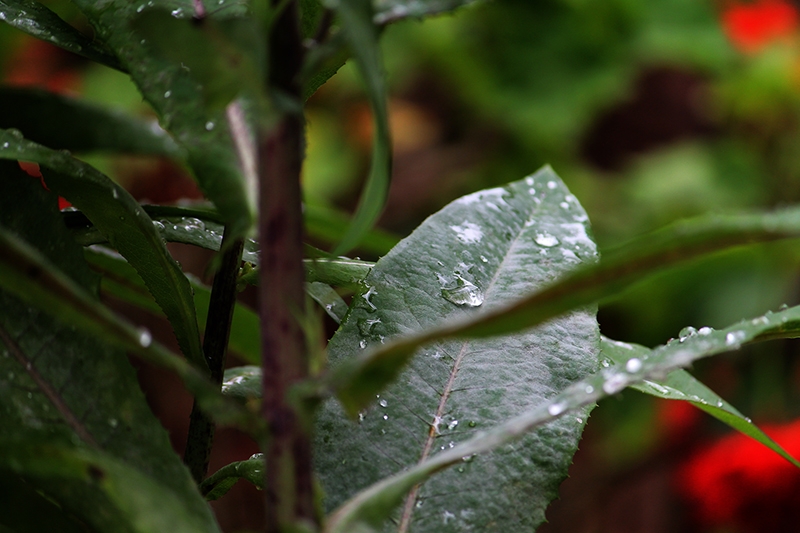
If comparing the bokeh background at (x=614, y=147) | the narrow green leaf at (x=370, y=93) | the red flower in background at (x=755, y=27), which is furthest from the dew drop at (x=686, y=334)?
the red flower in background at (x=755, y=27)

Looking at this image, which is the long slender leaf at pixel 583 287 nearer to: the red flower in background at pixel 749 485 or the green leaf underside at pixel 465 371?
the green leaf underside at pixel 465 371

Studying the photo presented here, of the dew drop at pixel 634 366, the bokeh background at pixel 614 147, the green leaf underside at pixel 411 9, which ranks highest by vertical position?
the bokeh background at pixel 614 147

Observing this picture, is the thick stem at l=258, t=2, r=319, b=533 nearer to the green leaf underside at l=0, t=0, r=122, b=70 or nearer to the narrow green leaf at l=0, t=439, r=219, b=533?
the narrow green leaf at l=0, t=439, r=219, b=533

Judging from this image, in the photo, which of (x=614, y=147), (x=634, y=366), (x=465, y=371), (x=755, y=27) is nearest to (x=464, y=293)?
(x=465, y=371)

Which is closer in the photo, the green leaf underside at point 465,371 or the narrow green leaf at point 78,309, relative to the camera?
the narrow green leaf at point 78,309

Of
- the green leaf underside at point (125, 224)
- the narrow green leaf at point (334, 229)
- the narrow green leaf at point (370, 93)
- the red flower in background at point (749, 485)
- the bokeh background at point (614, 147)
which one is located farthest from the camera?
the bokeh background at point (614, 147)

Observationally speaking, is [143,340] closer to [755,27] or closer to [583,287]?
[583,287]

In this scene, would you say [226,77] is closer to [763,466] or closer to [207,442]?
[207,442]
